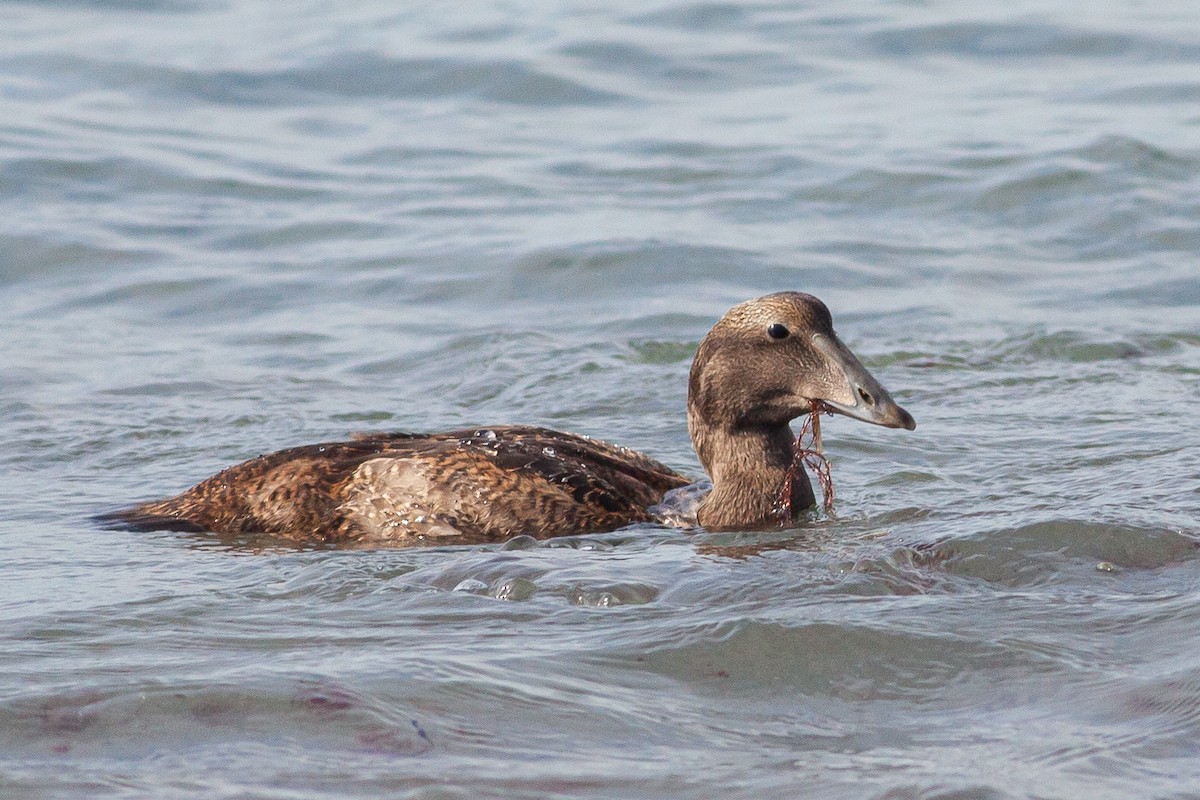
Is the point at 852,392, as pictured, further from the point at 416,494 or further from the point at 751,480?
the point at 416,494

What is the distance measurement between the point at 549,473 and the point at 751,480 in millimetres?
830

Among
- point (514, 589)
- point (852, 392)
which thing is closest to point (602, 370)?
point (852, 392)

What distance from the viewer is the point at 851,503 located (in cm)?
787

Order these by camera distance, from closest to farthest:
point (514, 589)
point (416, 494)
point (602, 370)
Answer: point (514, 589)
point (416, 494)
point (602, 370)

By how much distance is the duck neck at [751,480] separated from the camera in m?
7.60

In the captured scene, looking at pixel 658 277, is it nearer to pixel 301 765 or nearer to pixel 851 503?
pixel 851 503

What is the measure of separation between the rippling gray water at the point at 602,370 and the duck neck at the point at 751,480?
8.1 inches

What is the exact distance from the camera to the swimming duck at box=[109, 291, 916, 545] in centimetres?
736

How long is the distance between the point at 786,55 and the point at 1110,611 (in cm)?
1221

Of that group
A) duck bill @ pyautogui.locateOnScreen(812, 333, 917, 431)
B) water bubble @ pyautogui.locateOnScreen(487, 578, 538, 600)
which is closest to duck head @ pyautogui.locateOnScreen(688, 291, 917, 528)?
duck bill @ pyautogui.locateOnScreen(812, 333, 917, 431)

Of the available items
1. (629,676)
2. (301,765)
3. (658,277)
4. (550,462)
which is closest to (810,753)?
(629,676)

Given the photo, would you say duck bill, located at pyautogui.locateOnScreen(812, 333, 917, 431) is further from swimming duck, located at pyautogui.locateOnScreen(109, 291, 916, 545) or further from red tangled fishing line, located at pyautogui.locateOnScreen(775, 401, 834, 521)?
red tangled fishing line, located at pyautogui.locateOnScreen(775, 401, 834, 521)

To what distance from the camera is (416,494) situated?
7375 mm

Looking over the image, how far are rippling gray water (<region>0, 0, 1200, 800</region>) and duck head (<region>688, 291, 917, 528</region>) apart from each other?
346 mm
